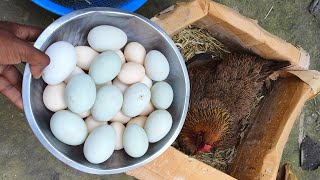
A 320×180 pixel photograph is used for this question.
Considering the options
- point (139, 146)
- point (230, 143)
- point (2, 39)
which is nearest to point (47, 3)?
point (2, 39)

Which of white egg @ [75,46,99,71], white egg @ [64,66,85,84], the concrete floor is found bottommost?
the concrete floor

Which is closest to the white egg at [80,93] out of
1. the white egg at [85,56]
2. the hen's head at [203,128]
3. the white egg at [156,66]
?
the white egg at [85,56]

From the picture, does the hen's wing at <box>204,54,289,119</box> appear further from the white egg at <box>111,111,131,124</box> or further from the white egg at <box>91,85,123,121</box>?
the white egg at <box>91,85,123,121</box>

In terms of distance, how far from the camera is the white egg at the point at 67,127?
1.40m

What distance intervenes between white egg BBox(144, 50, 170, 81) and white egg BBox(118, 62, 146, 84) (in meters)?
0.03

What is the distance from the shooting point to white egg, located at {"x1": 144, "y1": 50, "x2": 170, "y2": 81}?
1.53 meters

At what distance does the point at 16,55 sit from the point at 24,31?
196 mm

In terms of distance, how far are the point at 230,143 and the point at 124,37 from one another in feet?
2.43

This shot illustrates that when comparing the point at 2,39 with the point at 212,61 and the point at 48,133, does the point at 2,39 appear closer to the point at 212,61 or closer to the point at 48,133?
the point at 48,133

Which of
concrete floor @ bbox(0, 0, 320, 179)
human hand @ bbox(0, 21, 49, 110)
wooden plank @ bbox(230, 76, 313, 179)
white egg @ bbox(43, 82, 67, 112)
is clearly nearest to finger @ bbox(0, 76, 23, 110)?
human hand @ bbox(0, 21, 49, 110)

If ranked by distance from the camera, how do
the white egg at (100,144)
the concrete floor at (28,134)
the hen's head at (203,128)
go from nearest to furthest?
the white egg at (100,144)
the hen's head at (203,128)
the concrete floor at (28,134)

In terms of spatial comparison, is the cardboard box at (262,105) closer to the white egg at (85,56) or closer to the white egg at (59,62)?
the white egg at (85,56)

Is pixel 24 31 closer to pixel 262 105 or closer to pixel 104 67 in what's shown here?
pixel 104 67

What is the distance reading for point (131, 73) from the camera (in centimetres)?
150
